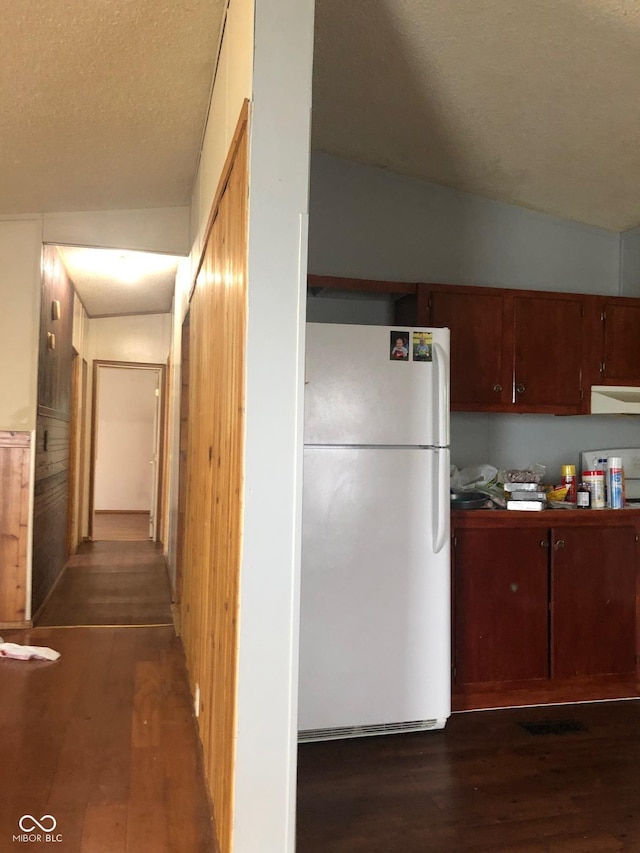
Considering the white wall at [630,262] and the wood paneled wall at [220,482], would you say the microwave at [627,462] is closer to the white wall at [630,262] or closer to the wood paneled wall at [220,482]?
the white wall at [630,262]

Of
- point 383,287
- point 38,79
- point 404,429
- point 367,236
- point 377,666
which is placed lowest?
point 377,666

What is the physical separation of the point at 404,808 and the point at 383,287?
2329 millimetres

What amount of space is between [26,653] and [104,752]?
123 cm

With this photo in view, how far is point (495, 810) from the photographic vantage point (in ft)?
7.32

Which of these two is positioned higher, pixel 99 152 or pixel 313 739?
pixel 99 152

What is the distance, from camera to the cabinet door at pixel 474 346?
3.46 metres

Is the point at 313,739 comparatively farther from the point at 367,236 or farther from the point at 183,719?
the point at 367,236

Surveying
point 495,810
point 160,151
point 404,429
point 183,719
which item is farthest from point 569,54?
point 183,719

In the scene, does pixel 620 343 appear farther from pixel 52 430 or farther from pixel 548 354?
pixel 52 430

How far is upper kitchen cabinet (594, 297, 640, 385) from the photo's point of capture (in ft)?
12.0

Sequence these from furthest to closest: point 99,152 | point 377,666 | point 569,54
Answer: point 99,152, point 377,666, point 569,54

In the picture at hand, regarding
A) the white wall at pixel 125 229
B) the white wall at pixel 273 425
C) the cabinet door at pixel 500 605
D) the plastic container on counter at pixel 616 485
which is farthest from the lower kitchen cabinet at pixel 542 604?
the white wall at pixel 125 229

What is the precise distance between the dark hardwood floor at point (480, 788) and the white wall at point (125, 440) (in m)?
7.70

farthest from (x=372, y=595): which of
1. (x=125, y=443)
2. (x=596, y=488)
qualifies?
(x=125, y=443)
